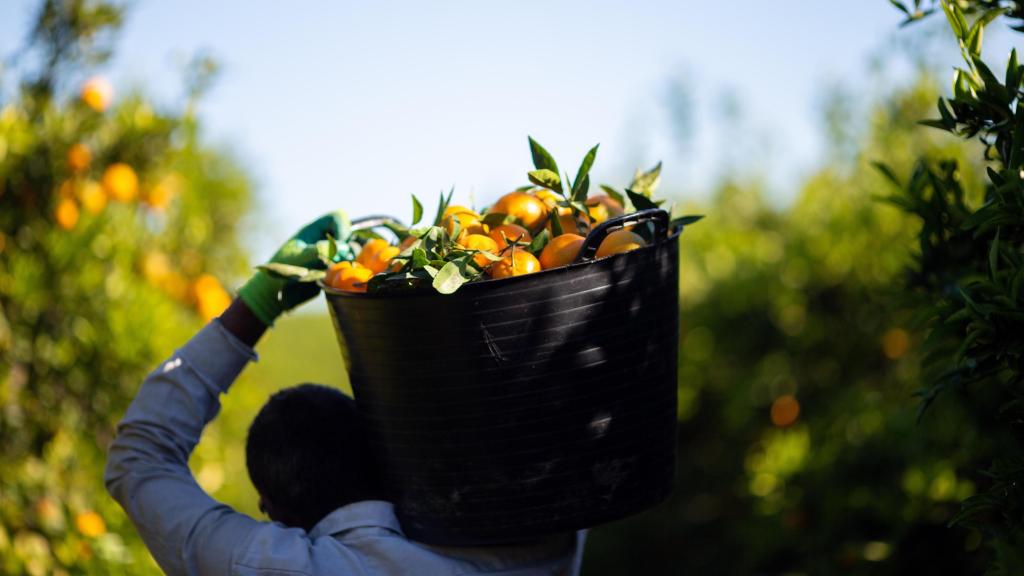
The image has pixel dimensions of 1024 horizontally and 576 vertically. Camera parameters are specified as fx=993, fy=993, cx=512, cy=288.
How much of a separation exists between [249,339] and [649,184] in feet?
2.63

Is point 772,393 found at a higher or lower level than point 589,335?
lower

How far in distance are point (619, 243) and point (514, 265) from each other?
172 millimetres

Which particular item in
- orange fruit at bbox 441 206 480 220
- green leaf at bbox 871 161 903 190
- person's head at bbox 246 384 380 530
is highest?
orange fruit at bbox 441 206 480 220

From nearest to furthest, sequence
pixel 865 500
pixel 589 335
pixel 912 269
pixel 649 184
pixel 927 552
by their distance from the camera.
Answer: pixel 589 335 < pixel 649 184 < pixel 912 269 < pixel 927 552 < pixel 865 500

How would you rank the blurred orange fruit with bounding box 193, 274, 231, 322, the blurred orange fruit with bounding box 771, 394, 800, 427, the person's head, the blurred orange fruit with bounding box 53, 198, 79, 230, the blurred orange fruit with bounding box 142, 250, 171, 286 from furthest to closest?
the blurred orange fruit with bounding box 771, 394, 800, 427
the blurred orange fruit with bounding box 193, 274, 231, 322
the blurred orange fruit with bounding box 142, 250, 171, 286
the blurred orange fruit with bounding box 53, 198, 79, 230
the person's head

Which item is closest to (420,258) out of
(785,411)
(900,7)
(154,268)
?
(900,7)

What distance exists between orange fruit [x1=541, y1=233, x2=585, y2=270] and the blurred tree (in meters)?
1.98

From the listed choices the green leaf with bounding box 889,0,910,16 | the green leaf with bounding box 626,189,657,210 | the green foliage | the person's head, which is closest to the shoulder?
the person's head

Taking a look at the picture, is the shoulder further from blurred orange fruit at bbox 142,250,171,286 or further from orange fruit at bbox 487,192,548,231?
blurred orange fruit at bbox 142,250,171,286

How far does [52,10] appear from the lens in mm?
3385

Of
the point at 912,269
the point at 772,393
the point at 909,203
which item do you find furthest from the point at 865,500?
the point at 909,203

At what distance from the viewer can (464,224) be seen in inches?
62.0

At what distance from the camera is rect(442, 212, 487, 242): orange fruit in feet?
5.06

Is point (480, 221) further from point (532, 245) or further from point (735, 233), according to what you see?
point (735, 233)
